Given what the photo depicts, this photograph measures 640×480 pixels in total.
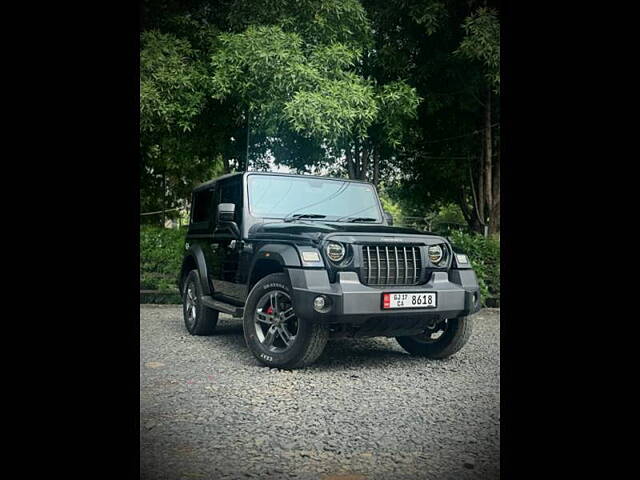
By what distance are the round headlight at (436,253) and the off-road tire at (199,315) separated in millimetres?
2840

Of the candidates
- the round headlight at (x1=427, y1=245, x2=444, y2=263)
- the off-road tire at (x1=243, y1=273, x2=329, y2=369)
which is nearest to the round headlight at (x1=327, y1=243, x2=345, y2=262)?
the off-road tire at (x1=243, y1=273, x2=329, y2=369)

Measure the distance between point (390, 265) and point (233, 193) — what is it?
211 centimetres

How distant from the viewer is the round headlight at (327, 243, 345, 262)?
463cm

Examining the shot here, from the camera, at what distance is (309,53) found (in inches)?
296

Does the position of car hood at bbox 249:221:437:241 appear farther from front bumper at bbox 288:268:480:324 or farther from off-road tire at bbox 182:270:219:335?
off-road tire at bbox 182:270:219:335

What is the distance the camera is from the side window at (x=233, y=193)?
5.78 metres

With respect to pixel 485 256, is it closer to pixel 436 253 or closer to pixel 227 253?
pixel 436 253

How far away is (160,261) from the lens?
993 cm

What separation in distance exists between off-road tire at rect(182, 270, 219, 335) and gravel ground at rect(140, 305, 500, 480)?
2.29 feet

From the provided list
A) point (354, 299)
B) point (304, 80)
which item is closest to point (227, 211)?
point (354, 299)
